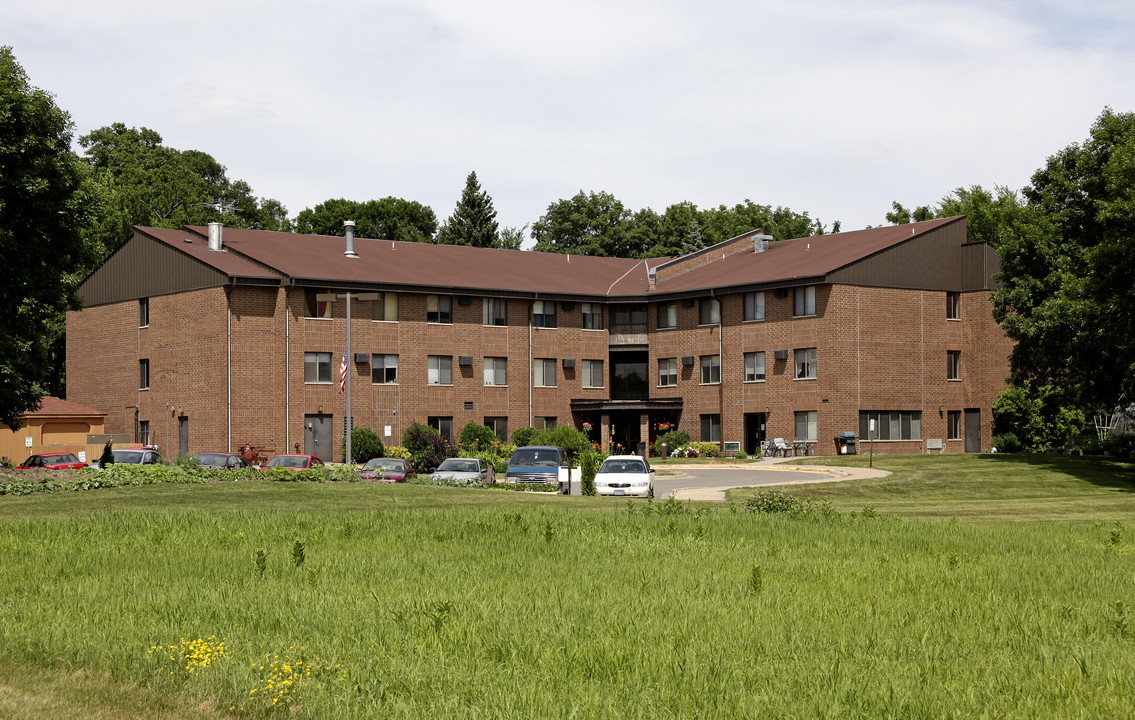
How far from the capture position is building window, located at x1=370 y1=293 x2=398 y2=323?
59875 millimetres

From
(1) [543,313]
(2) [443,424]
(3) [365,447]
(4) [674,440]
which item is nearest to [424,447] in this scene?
(3) [365,447]

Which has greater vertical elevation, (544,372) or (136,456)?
(544,372)

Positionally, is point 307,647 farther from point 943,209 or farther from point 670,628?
point 943,209

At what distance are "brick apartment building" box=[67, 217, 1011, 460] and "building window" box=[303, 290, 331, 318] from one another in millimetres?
78

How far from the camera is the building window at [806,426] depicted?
5969 cm

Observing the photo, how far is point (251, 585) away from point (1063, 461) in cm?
4353

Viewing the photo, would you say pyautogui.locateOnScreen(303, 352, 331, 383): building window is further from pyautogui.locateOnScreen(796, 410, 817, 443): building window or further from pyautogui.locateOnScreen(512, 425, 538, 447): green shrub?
pyautogui.locateOnScreen(796, 410, 817, 443): building window

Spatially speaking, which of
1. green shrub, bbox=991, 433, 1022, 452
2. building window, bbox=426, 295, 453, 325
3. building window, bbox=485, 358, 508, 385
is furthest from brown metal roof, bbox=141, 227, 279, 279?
green shrub, bbox=991, 433, 1022, 452

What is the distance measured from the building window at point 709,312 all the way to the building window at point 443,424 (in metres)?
14.5

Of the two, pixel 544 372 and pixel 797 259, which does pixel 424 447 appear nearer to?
pixel 544 372

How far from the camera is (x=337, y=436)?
191ft

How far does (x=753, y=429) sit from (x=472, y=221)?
45526 mm

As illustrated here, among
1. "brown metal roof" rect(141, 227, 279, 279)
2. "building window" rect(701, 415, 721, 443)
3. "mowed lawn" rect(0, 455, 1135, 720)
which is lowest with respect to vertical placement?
"mowed lawn" rect(0, 455, 1135, 720)

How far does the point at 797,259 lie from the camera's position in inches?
2549
